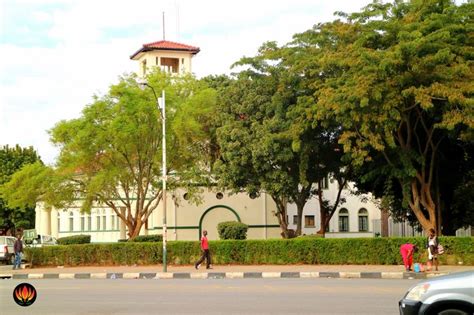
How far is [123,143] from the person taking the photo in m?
42.0

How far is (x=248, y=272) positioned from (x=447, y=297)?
1976 centimetres

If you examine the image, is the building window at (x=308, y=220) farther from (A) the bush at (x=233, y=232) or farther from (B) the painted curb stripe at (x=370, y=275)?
(B) the painted curb stripe at (x=370, y=275)

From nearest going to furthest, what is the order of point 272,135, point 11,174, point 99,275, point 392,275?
point 392,275 → point 99,275 → point 272,135 → point 11,174

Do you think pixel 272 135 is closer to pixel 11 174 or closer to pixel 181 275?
pixel 181 275

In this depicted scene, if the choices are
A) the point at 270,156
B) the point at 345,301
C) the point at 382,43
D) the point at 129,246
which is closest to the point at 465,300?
the point at 345,301

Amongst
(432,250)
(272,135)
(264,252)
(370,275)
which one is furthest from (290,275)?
(272,135)

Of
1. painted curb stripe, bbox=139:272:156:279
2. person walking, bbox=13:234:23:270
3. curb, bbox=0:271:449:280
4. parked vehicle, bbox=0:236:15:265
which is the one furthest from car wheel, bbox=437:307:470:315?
parked vehicle, bbox=0:236:15:265

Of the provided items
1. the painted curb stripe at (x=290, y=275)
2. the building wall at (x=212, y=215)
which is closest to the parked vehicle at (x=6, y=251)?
the building wall at (x=212, y=215)

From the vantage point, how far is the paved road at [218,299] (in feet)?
51.6

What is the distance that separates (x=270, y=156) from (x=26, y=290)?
78.8 ft

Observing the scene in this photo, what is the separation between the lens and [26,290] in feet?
60.6

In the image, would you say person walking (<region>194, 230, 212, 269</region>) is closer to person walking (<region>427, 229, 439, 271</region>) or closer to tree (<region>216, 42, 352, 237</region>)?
tree (<region>216, 42, 352, 237</region>)

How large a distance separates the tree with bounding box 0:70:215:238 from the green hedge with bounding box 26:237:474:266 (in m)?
5.14

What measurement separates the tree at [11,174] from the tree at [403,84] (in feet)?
146
